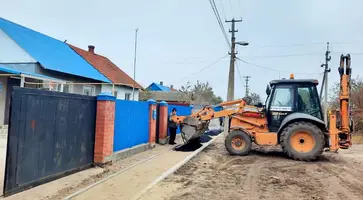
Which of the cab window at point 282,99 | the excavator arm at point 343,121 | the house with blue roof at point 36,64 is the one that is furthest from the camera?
the house with blue roof at point 36,64

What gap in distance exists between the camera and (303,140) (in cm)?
1095

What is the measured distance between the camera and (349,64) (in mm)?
11227

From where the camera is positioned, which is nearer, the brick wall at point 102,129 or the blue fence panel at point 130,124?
the brick wall at point 102,129

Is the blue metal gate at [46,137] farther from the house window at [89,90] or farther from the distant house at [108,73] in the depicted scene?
the distant house at [108,73]

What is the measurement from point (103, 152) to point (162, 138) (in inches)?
255

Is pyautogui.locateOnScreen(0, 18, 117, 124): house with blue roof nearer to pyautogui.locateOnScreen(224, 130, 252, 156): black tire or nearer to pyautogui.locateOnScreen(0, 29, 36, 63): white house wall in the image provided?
pyautogui.locateOnScreen(0, 29, 36, 63): white house wall

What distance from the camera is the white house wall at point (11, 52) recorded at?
1688 cm

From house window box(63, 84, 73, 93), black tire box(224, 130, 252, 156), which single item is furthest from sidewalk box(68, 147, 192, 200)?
house window box(63, 84, 73, 93)

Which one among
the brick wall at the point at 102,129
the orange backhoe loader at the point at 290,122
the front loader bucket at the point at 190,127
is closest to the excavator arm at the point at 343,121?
the orange backhoe loader at the point at 290,122

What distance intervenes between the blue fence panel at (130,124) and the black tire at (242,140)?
3.25 meters

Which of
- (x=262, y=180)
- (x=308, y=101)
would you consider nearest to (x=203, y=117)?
(x=308, y=101)

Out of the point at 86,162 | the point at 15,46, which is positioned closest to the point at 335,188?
the point at 86,162

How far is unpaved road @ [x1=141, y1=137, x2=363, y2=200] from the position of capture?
6484 millimetres

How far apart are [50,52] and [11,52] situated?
8.25 ft
